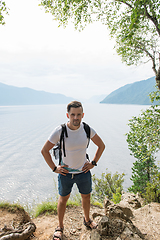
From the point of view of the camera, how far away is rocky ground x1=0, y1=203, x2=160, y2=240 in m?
3.42

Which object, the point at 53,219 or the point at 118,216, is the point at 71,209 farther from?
the point at 118,216

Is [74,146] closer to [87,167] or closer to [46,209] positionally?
[87,167]

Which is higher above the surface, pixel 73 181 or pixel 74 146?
pixel 74 146

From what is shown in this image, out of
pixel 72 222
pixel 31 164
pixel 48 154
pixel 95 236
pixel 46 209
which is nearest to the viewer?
pixel 95 236

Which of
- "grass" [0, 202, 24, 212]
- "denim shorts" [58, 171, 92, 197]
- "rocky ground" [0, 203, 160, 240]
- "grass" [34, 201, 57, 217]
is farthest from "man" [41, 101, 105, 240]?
"grass" [34, 201, 57, 217]

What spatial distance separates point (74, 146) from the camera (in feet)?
9.43

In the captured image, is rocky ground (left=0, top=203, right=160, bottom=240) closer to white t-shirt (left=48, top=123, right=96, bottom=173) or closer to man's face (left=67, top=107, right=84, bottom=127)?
white t-shirt (left=48, top=123, right=96, bottom=173)

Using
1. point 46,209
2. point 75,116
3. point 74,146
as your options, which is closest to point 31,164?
point 46,209

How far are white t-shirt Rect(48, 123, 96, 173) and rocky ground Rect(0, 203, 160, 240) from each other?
149 centimetres

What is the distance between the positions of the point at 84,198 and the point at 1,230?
5.24 feet

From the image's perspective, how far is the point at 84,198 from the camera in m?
3.19

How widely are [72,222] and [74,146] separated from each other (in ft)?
8.03

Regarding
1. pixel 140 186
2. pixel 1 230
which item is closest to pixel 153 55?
pixel 1 230

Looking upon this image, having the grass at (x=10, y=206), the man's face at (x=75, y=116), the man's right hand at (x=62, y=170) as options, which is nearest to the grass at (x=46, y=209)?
the grass at (x=10, y=206)
